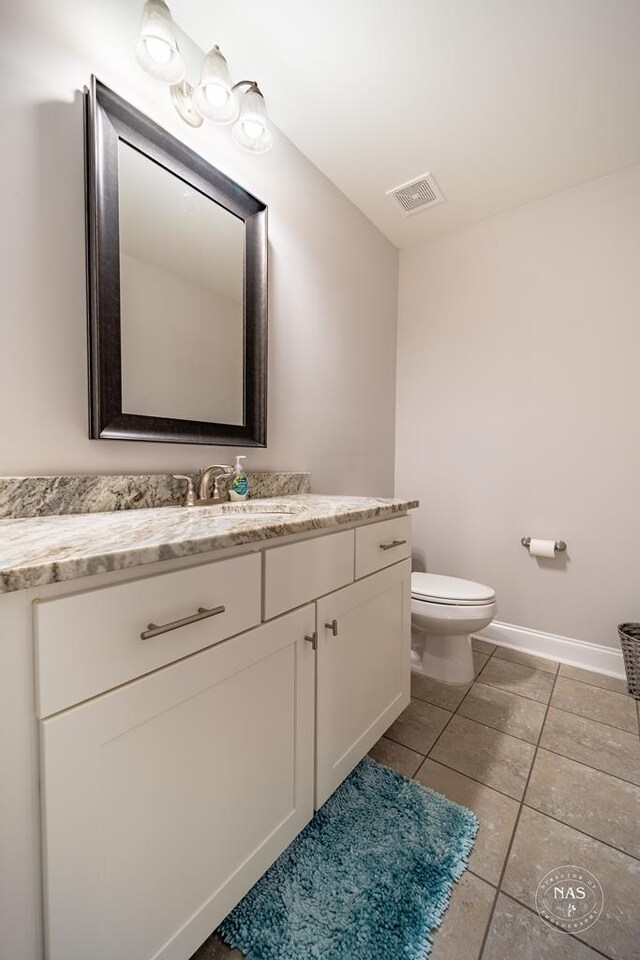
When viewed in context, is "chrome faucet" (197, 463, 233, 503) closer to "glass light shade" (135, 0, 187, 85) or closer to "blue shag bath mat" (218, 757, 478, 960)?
"blue shag bath mat" (218, 757, 478, 960)

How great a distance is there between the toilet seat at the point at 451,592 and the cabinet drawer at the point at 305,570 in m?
0.77

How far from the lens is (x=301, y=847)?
101 centimetres

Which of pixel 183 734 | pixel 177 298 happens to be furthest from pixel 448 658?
pixel 177 298

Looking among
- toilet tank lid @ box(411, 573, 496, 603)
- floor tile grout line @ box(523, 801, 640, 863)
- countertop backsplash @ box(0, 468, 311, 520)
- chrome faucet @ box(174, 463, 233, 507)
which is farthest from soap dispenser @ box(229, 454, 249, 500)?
floor tile grout line @ box(523, 801, 640, 863)

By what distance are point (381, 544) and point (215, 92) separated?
1461mm

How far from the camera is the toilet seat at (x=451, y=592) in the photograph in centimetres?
169

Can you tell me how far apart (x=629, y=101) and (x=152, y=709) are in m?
2.50

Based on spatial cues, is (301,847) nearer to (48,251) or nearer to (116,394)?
(116,394)

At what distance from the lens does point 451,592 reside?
5.75 ft

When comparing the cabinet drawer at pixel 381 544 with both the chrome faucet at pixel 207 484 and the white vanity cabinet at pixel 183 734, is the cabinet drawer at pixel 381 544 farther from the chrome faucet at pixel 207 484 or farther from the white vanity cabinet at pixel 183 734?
the chrome faucet at pixel 207 484

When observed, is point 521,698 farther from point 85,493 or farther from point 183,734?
point 85,493

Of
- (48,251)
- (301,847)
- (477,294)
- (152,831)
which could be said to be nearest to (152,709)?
(152,831)

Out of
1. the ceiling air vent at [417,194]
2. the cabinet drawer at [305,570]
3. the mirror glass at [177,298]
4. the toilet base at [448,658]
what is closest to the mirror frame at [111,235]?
the mirror glass at [177,298]

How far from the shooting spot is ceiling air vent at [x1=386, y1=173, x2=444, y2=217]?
193 centimetres
